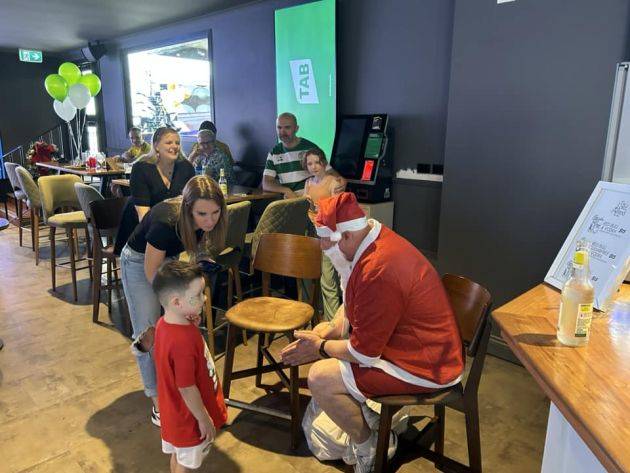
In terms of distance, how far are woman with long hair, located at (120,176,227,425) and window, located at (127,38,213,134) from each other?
373cm

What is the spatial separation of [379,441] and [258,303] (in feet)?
3.00

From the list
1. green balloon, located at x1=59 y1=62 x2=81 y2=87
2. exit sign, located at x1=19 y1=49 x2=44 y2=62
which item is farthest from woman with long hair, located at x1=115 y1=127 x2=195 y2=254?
exit sign, located at x1=19 y1=49 x2=44 y2=62

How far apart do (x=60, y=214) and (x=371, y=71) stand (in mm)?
2935

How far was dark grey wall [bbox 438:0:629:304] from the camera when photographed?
2.39m

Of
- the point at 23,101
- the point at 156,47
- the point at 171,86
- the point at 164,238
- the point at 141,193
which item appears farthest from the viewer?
the point at 23,101

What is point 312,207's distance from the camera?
338 centimetres

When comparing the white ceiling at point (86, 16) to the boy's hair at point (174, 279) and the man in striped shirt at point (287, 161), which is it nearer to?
the man in striped shirt at point (287, 161)

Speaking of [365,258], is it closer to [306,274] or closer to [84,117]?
[306,274]

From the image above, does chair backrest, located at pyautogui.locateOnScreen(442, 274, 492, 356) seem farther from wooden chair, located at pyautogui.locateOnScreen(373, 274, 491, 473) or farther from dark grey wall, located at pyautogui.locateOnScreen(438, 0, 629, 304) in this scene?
dark grey wall, located at pyautogui.locateOnScreen(438, 0, 629, 304)

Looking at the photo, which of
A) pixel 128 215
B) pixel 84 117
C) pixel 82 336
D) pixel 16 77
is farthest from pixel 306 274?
pixel 16 77

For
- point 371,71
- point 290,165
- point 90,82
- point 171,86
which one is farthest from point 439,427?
point 90,82

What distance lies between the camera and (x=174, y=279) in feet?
5.00

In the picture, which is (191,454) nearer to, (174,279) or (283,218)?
(174,279)

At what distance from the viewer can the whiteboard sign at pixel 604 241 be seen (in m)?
1.44
